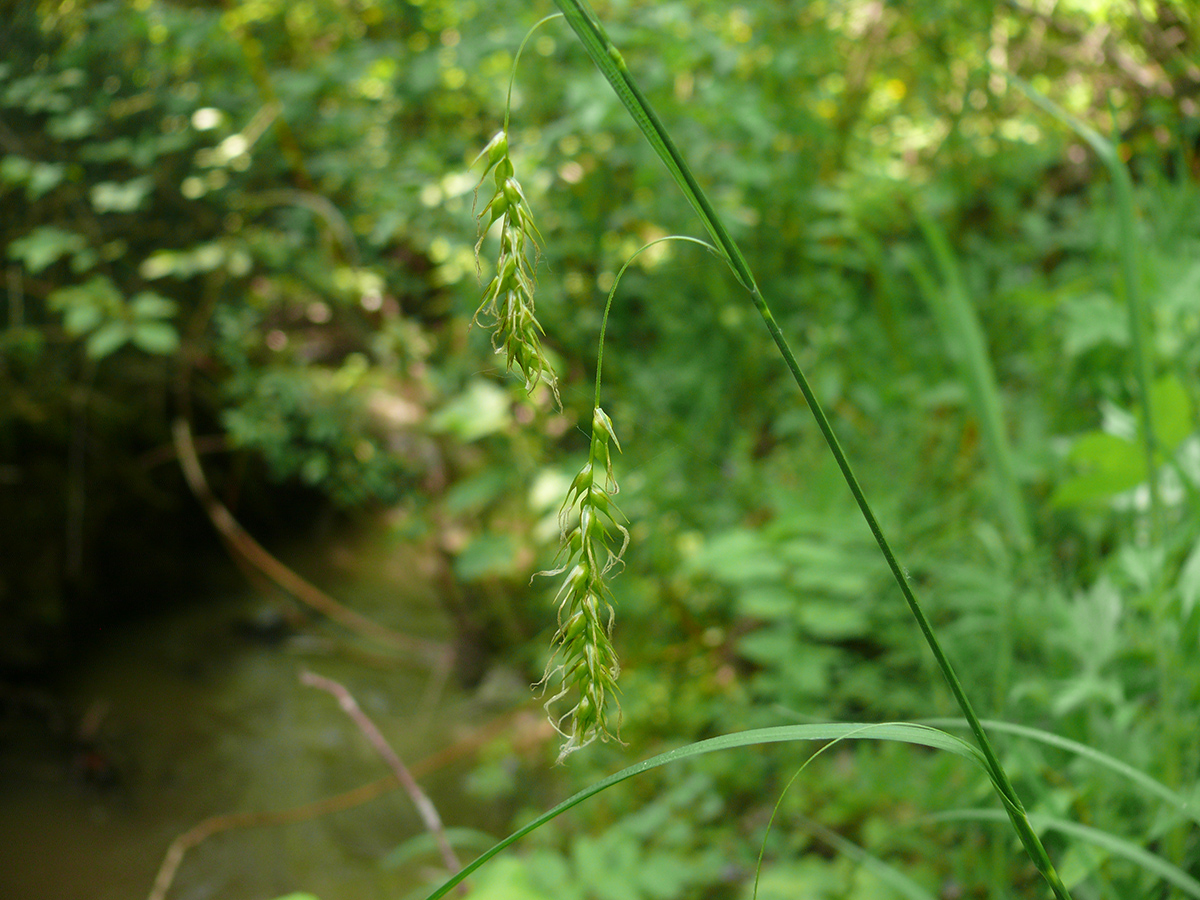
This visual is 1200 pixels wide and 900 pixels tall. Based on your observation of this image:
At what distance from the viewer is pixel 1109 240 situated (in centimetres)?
195

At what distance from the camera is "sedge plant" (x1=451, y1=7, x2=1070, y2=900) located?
0.42 metres

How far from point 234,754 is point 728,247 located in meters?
2.56

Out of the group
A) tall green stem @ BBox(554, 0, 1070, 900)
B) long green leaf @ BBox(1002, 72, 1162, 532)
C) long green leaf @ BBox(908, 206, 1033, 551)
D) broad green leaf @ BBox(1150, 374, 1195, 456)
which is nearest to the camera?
tall green stem @ BBox(554, 0, 1070, 900)

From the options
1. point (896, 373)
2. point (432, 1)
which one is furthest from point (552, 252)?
point (896, 373)

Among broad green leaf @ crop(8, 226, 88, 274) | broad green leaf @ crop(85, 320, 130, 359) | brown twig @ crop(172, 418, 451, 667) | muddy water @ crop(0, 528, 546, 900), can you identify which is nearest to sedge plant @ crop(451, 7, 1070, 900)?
muddy water @ crop(0, 528, 546, 900)

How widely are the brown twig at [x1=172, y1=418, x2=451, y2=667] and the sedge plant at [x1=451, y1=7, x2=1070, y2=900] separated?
2.33m

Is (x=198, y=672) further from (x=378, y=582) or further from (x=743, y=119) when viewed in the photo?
(x=743, y=119)

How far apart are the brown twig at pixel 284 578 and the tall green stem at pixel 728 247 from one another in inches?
93.9

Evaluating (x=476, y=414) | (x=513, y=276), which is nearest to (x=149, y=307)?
(x=476, y=414)

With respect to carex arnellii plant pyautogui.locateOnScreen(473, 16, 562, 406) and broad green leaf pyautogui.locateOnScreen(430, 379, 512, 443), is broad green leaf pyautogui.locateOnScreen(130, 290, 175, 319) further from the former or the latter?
carex arnellii plant pyautogui.locateOnScreen(473, 16, 562, 406)

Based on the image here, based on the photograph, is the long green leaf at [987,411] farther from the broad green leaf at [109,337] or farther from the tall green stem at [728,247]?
the broad green leaf at [109,337]

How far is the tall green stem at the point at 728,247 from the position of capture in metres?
0.40

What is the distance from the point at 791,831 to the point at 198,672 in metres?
2.13

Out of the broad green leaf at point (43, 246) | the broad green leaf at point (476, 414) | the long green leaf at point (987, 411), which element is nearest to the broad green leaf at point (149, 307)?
the broad green leaf at point (43, 246)
